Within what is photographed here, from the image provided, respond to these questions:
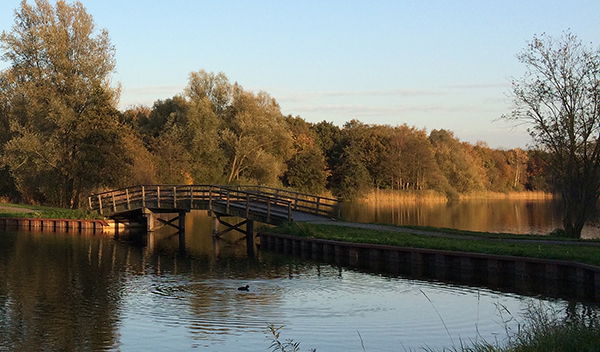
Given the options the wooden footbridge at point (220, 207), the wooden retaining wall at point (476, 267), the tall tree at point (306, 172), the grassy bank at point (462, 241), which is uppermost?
the tall tree at point (306, 172)

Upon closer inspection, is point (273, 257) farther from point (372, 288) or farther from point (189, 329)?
point (189, 329)

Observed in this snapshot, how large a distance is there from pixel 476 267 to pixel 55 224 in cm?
2669

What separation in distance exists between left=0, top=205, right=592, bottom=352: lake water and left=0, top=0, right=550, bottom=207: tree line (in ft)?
56.2

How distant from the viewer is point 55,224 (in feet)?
130

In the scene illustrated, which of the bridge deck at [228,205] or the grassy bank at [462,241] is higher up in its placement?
the bridge deck at [228,205]

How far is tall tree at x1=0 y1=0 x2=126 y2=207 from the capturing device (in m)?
46.5

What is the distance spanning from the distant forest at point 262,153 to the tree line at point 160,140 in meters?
0.14

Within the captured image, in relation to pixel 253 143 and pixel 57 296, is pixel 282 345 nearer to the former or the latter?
pixel 57 296

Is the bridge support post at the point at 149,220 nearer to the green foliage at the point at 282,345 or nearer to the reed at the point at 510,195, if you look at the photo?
the green foliage at the point at 282,345

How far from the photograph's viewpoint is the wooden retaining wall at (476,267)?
20172 millimetres

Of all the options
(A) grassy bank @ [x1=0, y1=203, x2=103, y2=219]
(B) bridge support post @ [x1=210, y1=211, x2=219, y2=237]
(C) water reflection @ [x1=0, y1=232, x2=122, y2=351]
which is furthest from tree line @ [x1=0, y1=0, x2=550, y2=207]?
(C) water reflection @ [x1=0, y1=232, x2=122, y2=351]

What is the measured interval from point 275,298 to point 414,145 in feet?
242

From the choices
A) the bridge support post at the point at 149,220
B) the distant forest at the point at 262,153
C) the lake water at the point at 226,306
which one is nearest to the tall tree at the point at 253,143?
the distant forest at the point at 262,153

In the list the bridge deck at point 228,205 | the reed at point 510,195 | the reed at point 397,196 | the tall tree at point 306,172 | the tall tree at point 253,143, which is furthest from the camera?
the reed at point 510,195
